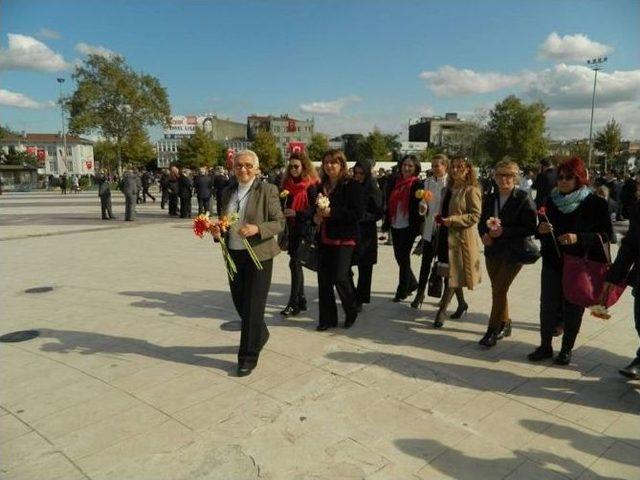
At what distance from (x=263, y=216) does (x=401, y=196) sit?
2.59 metres

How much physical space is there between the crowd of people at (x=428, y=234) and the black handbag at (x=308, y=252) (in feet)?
0.04

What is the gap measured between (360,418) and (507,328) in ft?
7.61

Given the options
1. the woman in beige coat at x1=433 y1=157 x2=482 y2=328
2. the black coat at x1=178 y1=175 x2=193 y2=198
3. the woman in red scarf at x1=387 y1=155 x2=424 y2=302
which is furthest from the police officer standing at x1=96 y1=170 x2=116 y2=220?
the woman in beige coat at x1=433 y1=157 x2=482 y2=328

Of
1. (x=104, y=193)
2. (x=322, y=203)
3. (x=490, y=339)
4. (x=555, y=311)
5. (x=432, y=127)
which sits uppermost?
(x=432, y=127)

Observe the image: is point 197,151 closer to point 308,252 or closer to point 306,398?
point 308,252

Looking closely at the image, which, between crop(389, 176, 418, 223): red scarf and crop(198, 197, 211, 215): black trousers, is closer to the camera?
crop(389, 176, 418, 223): red scarf

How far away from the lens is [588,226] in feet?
13.0

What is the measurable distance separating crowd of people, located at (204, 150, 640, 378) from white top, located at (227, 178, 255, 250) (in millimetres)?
10

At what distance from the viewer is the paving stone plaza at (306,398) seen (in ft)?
9.55

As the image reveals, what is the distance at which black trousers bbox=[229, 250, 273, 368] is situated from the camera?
13.5 ft

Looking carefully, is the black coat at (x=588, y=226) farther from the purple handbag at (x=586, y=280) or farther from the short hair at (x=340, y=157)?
the short hair at (x=340, y=157)

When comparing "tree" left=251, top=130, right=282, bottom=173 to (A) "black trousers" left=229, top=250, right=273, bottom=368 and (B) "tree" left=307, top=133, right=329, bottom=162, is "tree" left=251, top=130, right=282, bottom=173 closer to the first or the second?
(B) "tree" left=307, top=133, right=329, bottom=162

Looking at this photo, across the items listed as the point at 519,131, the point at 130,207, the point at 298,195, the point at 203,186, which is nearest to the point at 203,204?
the point at 203,186

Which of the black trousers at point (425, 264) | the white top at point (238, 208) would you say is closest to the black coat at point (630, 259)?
the black trousers at point (425, 264)
